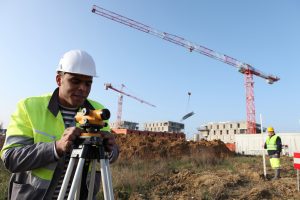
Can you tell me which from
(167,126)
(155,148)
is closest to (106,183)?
(155,148)

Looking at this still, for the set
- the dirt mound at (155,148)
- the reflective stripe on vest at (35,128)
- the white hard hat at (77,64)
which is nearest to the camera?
the reflective stripe on vest at (35,128)

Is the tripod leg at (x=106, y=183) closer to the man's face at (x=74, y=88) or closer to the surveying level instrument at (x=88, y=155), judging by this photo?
the surveying level instrument at (x=88, y=155)

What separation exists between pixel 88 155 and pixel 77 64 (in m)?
0.65

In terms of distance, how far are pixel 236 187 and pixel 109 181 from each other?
6.39 meters

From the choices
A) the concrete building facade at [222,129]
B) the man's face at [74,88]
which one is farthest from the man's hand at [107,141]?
the concrete building facade at [222,129]

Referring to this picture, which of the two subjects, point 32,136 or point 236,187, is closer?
point 32,136

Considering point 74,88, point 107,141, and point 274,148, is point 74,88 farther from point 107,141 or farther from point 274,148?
point 274,148

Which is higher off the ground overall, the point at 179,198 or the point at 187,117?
the point at 187,117

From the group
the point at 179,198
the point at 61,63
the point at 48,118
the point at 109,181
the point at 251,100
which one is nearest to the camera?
the point at 109,181

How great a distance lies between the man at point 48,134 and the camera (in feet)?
4.87

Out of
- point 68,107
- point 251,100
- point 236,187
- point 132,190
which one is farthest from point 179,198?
point 251,100

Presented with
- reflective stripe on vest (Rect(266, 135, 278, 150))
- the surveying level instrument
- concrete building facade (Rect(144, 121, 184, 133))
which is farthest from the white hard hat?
concrete building facade (Rect(144, 121, 184, 133))

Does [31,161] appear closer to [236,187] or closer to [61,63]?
[61,63]

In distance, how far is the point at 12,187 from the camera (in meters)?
1.64
